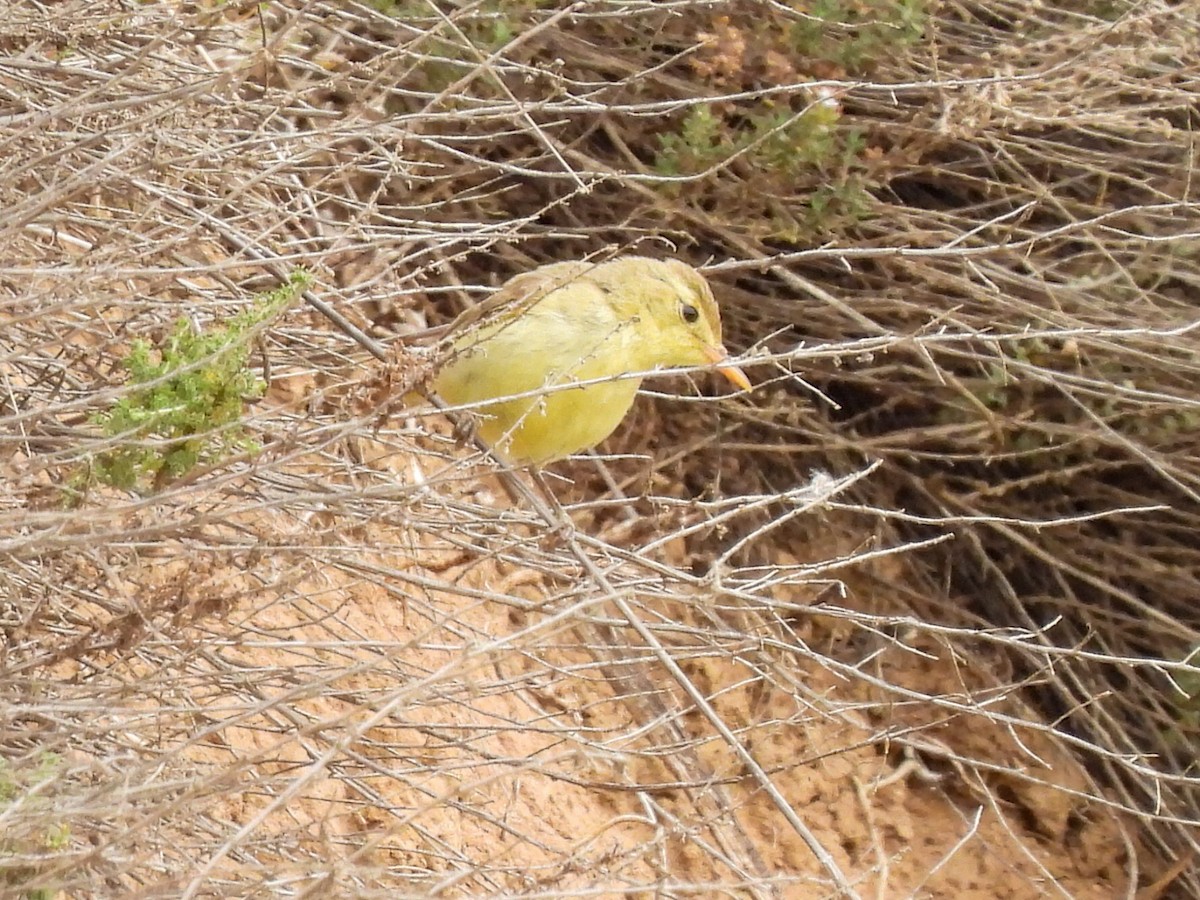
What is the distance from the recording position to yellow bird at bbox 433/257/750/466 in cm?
325

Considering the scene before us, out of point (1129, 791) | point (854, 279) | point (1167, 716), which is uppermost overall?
point (854, 279)

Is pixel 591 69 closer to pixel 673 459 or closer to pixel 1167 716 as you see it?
pixel 673 459

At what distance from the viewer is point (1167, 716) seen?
466 cm

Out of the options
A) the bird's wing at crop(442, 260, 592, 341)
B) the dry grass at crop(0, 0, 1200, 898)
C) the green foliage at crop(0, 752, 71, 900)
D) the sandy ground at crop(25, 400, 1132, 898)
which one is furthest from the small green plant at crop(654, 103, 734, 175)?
the green foliage at crop(0, 752, 71, 900)

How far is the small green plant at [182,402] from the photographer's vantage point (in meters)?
2.21

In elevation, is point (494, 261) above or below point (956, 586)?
above

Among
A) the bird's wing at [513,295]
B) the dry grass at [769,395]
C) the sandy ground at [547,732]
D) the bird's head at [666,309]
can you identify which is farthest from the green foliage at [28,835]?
the bird's head at [666,309]

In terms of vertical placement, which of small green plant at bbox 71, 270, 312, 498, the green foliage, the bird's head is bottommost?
the bird's head

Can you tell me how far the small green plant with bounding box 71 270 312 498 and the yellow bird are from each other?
829mm

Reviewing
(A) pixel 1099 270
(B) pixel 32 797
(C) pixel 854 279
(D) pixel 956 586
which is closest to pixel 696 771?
(D) pixel 956 586

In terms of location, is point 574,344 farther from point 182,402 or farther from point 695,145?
point 182,402

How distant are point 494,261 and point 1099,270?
197 cm

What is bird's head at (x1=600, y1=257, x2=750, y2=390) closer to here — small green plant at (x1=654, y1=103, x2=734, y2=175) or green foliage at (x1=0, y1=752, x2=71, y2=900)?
small green plant at (x1=654, y1=103, x2=734, y2=175)

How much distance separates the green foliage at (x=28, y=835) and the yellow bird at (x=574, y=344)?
1317mm
